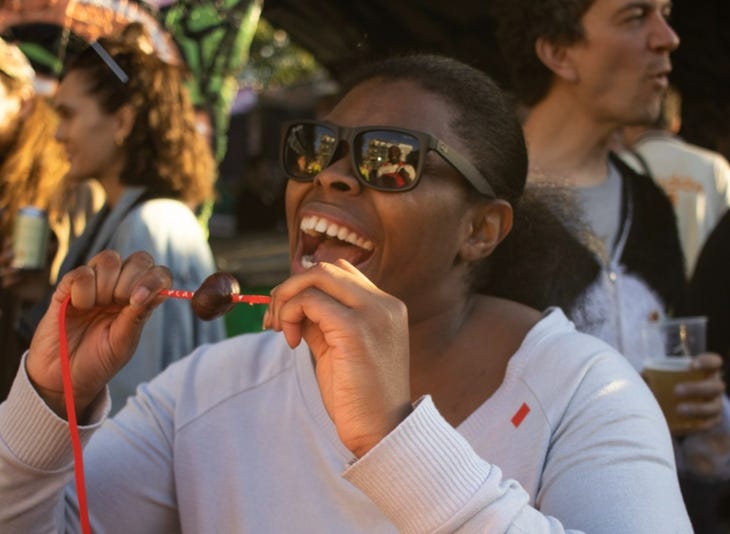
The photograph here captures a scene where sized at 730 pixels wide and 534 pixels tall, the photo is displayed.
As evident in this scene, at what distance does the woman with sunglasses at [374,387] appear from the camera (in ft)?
4.37

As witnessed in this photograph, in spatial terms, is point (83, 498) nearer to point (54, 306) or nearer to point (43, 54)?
point (54, 306)

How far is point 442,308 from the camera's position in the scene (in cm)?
191

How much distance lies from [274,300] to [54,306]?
47 centimetres

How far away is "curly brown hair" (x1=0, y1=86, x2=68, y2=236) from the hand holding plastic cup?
2.67m

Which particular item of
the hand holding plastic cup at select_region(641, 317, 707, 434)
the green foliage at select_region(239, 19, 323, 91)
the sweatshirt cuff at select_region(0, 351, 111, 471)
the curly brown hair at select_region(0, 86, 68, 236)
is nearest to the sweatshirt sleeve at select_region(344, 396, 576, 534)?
the sweatshirt cuff at select_region(0, 351, 111, 471)

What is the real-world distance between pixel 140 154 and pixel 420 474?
2573mm

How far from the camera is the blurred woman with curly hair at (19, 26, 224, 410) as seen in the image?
323 cm

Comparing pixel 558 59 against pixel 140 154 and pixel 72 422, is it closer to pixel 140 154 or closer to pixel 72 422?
pixel 140 154

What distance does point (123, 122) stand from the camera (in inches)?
139

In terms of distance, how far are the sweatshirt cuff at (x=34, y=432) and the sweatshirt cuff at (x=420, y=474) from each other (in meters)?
0.56

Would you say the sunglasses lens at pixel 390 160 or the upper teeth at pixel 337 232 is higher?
the sunglasses lens at pixel 390 160

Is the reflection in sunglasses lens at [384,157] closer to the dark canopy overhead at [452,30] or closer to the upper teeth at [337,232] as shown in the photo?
the upper teeth at [337,232]

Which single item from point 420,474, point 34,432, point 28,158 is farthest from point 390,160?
point 28,158

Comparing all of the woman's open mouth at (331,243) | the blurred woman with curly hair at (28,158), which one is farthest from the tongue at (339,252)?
the blurred woman with curly hair at (28,158)
